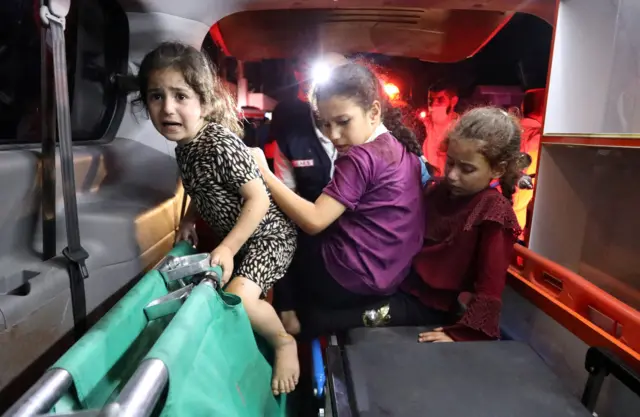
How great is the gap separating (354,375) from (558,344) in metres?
0.58

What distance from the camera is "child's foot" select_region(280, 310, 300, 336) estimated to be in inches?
50.4

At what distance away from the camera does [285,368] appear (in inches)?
41.6

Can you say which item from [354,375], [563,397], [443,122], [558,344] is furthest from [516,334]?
[443,122]

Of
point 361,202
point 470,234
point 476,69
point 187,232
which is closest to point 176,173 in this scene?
point 187,232

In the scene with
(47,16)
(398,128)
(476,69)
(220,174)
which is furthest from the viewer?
(476,69)

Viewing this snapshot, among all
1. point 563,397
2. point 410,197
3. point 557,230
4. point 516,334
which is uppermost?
point 410,197

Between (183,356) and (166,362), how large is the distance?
0.04 m

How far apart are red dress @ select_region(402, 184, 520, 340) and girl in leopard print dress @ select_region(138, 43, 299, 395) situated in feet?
1.29

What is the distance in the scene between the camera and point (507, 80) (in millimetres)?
2414

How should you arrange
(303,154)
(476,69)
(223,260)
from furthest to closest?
1. (476,69)
2. (303,154)
3. (223,260)

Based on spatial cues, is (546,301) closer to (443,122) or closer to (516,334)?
(516,334)

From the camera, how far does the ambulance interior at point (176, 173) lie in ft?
2.86

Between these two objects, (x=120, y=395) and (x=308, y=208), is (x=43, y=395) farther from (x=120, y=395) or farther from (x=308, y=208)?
(x=308, y=208)

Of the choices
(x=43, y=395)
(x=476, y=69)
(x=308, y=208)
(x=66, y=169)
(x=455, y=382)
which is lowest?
(x=455, y=382)
